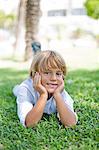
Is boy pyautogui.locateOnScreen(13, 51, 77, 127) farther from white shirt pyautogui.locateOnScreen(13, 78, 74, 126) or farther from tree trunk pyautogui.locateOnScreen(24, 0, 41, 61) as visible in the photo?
tree trunk pyautogui.locateOnScreen(24, 0, 41, 61)

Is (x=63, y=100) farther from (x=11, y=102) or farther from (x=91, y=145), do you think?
(x=11, y=102)

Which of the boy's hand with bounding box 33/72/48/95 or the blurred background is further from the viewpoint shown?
the blurred background

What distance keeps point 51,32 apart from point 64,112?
73.6ft

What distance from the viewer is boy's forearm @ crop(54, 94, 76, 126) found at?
155 inches

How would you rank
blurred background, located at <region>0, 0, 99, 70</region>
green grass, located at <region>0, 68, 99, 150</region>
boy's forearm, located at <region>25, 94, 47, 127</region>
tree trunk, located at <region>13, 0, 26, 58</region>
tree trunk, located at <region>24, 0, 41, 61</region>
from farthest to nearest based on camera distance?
tree trunk, located at <region>13, 0, 26, 58</region>
blurred background, located at <region>0, 0, 99, 70</region>
tree trunk, located at <region>24, 0, 41, 61</region>
boy's forearm, located at <region>25, 94, 47, 127</region>
green grass, located at <region>0, 68, 99, 150</region>

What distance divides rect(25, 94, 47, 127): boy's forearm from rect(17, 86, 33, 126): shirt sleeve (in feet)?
0.25

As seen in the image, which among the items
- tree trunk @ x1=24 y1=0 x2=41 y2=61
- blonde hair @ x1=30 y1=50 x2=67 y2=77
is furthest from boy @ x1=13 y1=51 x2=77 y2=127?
tree trunk @ x1=24 y1=0 x2=41 y2=61

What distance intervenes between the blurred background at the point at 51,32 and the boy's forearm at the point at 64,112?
297 inches

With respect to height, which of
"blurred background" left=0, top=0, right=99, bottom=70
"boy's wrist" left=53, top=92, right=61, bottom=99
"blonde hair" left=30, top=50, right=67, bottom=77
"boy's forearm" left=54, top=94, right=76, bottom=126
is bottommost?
"blurred background" left=0, top=0, right=99, bottom=70

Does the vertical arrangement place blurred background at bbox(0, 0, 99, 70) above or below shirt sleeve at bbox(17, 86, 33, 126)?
below

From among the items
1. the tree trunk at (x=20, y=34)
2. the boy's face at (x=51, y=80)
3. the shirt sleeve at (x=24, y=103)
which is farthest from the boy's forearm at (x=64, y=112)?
the tree trunk at (x=20, y=34)

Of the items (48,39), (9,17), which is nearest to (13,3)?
(9,17)

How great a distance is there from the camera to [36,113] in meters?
3.90

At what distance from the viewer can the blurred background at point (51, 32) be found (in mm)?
13408
